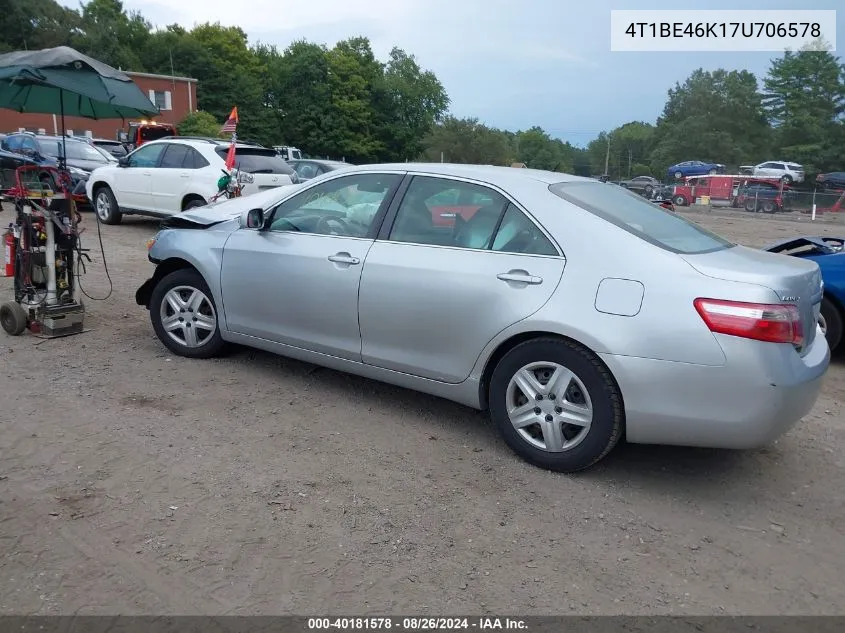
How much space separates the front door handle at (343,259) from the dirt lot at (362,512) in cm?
97

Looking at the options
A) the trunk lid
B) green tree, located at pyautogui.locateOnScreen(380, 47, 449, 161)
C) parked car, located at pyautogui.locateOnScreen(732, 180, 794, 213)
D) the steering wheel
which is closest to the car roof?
the steering wheel

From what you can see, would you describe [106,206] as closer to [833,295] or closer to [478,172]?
[478,172]

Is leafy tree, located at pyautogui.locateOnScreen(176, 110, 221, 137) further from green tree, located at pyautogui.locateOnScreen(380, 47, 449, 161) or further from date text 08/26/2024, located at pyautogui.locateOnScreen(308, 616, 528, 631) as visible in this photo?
date text 08/26/2024, located at pyautogui.locateOnScreen(308, 616, 528, 631)

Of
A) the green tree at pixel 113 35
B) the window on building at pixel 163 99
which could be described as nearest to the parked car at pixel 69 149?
the window on building at pixel 163 99

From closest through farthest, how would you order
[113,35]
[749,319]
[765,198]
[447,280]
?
[749,319]
[447,280]
[765,198]
[113,35]

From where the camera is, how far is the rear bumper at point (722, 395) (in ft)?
11.0

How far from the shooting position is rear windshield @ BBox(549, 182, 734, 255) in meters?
3.89

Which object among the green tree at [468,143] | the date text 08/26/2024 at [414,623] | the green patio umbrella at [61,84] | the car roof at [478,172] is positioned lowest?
the date text 08/26/2024 at [414,623]

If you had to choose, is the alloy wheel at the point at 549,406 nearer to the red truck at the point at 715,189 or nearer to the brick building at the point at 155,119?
the red truck at the point at 715,189

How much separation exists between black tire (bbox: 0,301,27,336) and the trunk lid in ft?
17.3

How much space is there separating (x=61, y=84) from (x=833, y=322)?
270 inches

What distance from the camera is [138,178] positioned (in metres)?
12.6

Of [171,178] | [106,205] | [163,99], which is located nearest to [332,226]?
[171,178]

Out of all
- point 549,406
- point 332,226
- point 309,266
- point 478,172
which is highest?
point 478,172
